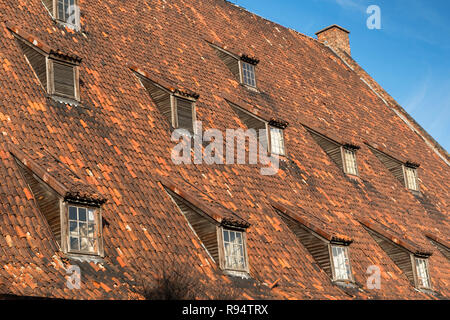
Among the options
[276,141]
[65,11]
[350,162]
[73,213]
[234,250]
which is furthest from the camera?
[350,162]

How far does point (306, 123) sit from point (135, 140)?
30.0ft

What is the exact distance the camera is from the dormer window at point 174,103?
69.4 ft

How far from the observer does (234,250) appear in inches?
702

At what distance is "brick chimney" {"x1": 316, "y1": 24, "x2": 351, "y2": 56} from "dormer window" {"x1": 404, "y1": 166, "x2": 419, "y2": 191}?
36.4ft

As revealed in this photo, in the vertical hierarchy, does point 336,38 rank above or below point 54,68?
above

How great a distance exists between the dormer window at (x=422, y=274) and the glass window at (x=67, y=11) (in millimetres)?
12575

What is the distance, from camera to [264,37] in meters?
32.2

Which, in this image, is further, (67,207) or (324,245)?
(324,245)

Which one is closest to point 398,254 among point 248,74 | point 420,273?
point 420,273

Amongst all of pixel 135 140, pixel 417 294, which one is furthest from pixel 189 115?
pixel 417 294

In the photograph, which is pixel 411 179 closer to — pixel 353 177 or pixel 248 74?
pixel 353 177

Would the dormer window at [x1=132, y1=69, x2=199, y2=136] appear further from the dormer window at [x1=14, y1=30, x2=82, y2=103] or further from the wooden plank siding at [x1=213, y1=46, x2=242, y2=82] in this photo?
the wooden plank siding at [x1=213, y1=46, x2=242, y2=82]

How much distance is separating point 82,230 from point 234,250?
4.17 meters
